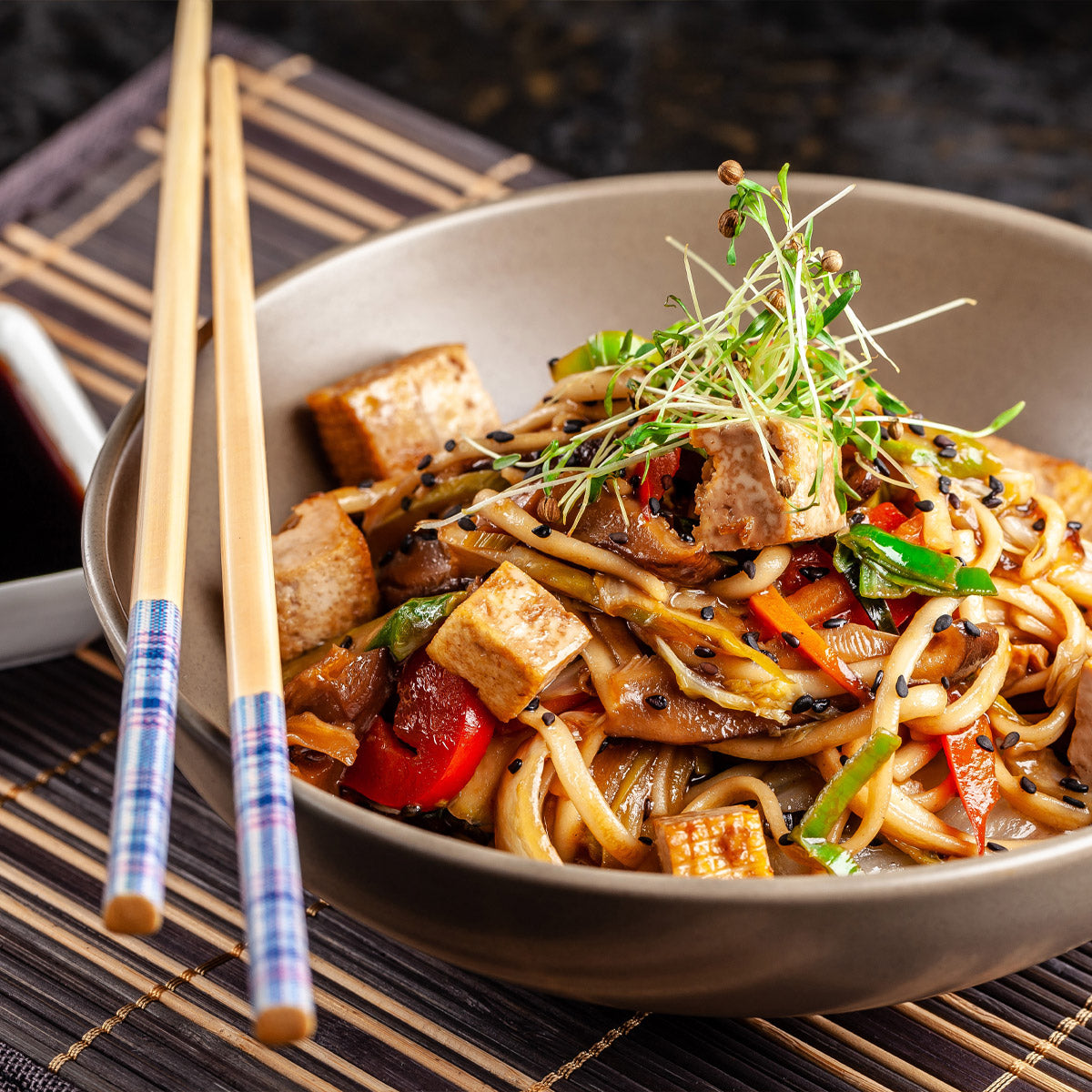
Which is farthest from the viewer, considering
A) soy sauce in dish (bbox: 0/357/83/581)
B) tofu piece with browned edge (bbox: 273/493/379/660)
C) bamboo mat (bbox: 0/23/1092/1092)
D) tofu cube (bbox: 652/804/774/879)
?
soy sauce in dish (bbox: 0/357/83/581)

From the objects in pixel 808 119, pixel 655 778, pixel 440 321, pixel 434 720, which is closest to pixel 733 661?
pixel 655 778

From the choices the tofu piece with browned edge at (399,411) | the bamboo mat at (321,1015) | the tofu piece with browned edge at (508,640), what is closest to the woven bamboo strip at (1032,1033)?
the bamboo mat at (321,1015)

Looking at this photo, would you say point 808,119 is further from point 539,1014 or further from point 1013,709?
point 539,1014

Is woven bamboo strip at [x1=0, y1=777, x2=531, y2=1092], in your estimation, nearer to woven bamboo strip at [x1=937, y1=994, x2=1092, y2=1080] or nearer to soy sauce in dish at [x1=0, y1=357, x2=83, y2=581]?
soy sauce in dish at [x1=0, y1=357, x2=83, y2=581]

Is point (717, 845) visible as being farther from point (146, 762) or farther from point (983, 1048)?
point (146, 762)

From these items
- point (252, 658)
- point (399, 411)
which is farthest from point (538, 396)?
point (252, 658)

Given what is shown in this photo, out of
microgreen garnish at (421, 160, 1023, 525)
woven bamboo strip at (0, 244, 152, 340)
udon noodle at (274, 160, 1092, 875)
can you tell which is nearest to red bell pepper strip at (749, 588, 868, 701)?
udon noodle at (274, 160, 1092, 875)
